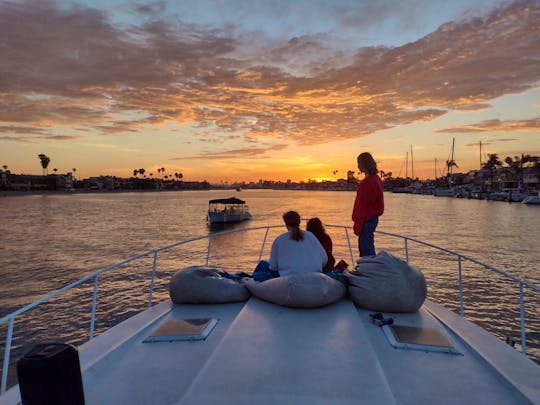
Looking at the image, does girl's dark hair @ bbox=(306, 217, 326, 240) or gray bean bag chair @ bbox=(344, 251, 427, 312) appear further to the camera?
girl's dark hair @ bbox=(306, 217, 326, 240)

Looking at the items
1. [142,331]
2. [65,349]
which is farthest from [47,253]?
[65,349]

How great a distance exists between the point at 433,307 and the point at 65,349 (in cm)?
411

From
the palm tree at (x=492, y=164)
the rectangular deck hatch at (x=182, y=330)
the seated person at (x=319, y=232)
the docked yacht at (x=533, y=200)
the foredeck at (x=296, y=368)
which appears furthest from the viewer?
the palm tree at (x=492, y=164)

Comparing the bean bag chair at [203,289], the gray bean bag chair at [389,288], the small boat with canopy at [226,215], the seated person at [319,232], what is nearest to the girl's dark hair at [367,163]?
the seated person at [319,232]

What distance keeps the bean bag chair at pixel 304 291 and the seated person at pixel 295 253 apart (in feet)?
1.22

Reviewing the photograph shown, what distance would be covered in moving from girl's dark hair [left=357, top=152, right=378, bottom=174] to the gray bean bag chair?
1.76m

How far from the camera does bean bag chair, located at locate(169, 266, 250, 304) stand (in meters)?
4.26

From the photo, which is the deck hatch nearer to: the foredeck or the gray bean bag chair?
the foredeck

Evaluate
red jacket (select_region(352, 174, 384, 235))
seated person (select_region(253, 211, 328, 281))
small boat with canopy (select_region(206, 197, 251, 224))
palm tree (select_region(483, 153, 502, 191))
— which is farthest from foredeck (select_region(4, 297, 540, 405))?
palm tree (select_region(483, 153, 502, 191))

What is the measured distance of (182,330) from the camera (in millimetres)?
3455

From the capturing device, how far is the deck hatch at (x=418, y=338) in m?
3.10

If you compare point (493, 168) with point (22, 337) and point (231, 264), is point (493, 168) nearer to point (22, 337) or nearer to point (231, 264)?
point (231, 264)

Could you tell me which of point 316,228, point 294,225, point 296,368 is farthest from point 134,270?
point 296,368

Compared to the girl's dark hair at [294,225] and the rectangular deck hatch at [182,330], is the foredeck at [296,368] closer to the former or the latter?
the rectangular deck hatch at [182,330]
